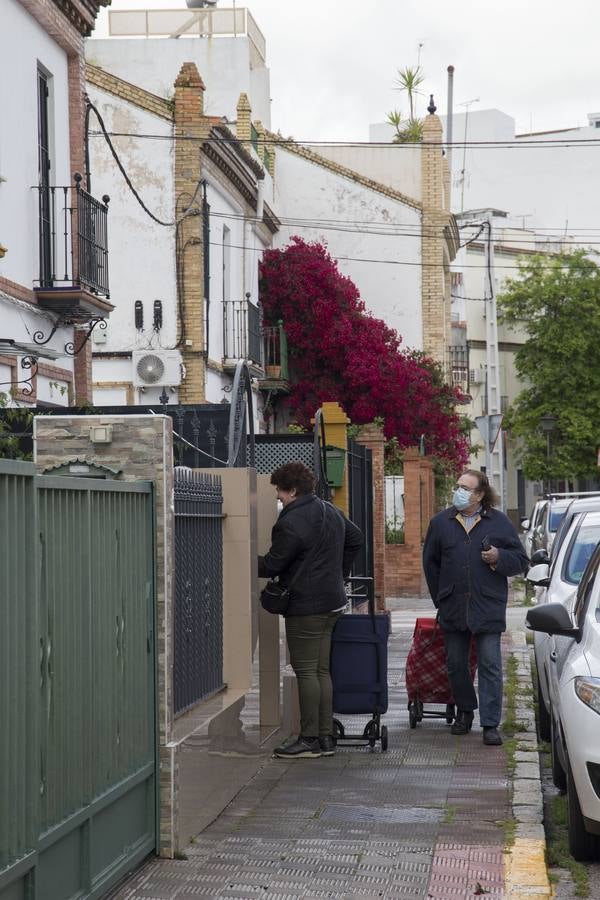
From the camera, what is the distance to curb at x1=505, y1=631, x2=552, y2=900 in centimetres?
646

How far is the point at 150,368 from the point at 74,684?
19.0m

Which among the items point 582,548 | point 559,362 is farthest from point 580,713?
point 559,362

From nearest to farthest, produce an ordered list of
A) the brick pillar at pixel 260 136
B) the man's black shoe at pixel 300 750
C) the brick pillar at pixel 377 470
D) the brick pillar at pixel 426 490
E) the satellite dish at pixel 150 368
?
1. the man's black shoe at pixel 300 750
2. the brick pillar at pixel 377 470
3. the satellite dish at pixel 150 368
4. the brick pillar at pixel 426 490
5. the brick pillar at pixel 260 136

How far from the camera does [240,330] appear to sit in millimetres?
28641

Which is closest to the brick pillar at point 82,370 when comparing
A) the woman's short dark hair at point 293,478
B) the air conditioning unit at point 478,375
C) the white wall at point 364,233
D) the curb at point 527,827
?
the curb at point 527,827

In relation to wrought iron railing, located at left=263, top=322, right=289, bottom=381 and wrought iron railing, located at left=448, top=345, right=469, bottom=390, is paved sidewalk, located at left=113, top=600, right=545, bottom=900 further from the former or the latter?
wrought iron railing, located at left=448, top=345, right=469, bottom=390

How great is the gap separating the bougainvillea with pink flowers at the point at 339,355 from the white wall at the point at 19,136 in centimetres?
1673

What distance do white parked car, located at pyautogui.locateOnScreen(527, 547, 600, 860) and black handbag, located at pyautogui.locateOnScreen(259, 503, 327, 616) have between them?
2.05 meters

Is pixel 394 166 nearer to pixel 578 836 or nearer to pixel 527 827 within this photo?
pixel 527 827

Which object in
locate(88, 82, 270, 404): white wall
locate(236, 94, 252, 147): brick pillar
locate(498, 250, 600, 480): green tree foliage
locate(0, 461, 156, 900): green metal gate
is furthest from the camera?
locate(498, 250, 600, 480): green tree foliage

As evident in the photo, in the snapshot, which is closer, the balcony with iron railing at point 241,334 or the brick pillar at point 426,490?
the balcony with iron railing at point 241,334

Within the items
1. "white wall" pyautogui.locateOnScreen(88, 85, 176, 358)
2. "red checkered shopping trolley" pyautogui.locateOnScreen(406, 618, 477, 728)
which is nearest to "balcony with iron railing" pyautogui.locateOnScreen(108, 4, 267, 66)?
"white wall" pyautogui.locateOnScreen(88, 85, 176, 358)

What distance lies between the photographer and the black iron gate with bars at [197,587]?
748 centimetres

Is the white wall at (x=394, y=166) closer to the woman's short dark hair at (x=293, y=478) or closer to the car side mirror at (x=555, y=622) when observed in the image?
the woman's short dark hair at (x=293, y=478)
